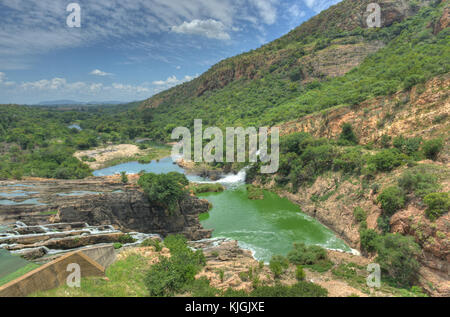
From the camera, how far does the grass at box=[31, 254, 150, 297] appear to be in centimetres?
683

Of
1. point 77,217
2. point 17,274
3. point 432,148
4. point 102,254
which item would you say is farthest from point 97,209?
point 432,148

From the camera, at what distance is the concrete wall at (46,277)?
5.93 metres

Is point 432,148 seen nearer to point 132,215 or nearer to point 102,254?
point 102,254

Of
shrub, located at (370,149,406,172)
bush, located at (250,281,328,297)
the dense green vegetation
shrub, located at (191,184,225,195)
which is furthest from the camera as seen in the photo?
the dense green vegetation

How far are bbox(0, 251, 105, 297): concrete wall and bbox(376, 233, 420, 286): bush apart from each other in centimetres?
1528

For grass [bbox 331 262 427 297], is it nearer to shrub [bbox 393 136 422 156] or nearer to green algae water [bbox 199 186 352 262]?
green algae water [bbox 199 186 352 262]

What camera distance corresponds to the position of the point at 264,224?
21.3m

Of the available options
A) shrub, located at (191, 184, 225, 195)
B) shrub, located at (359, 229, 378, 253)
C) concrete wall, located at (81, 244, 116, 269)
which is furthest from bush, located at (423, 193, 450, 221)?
shrub, located at (191, 184, 225, 195)

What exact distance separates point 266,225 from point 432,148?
14692 mm

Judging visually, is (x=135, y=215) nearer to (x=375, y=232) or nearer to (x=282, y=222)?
(x=282, y=222)

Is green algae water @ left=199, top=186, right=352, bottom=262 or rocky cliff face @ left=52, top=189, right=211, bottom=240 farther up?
rocky cliff face @ left=52, top=189, right=211, bottom=240

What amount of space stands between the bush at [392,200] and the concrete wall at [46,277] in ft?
59.7

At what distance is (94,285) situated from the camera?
7898mm

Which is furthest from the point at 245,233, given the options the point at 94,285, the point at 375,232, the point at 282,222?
the point at 94,285
